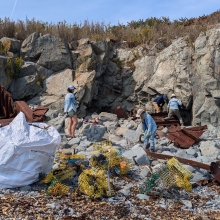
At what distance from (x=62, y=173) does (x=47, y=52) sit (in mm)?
10460

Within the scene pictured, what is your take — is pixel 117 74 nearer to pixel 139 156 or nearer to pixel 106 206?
pixel 139 156

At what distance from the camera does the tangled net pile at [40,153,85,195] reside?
497 cm

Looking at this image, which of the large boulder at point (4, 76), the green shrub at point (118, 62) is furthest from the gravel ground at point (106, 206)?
the green shrub at point (118, 62)

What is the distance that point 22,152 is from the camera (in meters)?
5.05

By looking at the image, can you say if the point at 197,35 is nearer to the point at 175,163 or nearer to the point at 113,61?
the point at 113,61

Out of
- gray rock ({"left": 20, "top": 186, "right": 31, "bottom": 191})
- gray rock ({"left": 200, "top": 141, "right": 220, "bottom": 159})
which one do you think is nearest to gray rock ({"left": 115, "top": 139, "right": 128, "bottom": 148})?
gray rock ({"left": 200, "top": 141, "right": 220, "bottom": 159})

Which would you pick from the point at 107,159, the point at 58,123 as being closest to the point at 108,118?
the point at 58,123

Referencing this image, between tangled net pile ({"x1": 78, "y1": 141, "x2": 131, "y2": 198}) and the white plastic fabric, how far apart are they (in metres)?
0.77

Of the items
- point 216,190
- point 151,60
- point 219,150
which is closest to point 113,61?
point 151,60

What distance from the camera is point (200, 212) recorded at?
4.69m

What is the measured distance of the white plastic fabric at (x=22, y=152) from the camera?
198 inches

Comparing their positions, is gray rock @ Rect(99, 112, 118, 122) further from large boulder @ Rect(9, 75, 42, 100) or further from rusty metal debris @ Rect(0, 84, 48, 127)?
large boulder @ Rect(9, 75, 42, 100)

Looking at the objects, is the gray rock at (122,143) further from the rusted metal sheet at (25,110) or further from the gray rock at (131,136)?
the rusted metal sheet at (25,110)

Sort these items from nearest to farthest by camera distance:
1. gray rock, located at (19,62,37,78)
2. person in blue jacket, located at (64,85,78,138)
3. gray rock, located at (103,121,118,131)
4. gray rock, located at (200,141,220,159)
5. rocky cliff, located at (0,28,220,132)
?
gray rock, located at (200,141,220,159)
person in blue jacket, located at (64,85,78,138)
gray rock, located at (103,121,118,131)
rocky cliff, located at (0,28,220,132)
gray rock, located at (19,62,37,78)
